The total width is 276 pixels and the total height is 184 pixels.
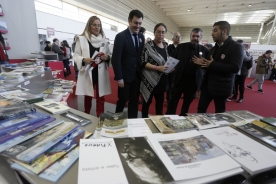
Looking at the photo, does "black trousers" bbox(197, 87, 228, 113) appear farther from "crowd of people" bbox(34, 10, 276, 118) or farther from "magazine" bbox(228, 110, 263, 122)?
"magazine" bbox(228, 110, 263, 122)

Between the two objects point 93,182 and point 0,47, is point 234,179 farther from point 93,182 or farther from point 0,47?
point 0,47

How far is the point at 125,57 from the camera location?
5.56 feet

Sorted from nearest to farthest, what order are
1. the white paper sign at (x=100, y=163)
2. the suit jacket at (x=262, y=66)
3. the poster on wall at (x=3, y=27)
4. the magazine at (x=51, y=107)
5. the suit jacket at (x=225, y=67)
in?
the white paper sign at (x=100, y=163) < the magazine at (x=51, y=107) < the suit jacket at (x=225, y=67) < the poster on wall at (x=3, y=27) < the suit jacket at (x=262, y=66)

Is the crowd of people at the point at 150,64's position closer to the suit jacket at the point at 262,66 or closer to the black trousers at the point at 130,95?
the black trousers at the point at 130,95

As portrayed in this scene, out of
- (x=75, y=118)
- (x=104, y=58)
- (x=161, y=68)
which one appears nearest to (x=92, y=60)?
(x=104, y=58)

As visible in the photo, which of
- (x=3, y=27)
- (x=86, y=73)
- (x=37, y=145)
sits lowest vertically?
(x=37, y=145)

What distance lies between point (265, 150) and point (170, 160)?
17.3 inches

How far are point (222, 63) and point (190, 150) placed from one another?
3.91ft

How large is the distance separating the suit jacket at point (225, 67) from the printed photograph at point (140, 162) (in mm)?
1230

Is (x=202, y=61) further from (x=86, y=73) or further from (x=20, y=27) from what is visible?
(x=20, y=27)

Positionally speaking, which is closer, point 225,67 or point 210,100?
point 225,67

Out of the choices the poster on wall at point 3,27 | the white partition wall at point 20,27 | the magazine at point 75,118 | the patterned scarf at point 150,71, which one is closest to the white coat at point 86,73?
the patterned scarf at point 150,71

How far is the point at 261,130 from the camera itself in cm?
81

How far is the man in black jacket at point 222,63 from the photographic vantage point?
145cm
